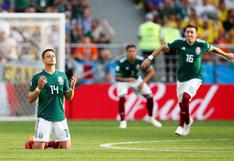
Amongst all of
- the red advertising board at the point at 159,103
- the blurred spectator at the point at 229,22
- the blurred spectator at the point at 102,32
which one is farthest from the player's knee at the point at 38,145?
the blurred spectator at the point at 229,22

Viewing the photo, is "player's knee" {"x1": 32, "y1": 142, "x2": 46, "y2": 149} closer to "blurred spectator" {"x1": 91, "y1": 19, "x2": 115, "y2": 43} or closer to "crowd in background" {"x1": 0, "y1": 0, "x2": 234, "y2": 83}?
"crowd in background" {"x1": 0, "y1": 0, "x2": 234, "y2": 83}

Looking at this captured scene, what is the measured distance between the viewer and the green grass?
45.0 ft

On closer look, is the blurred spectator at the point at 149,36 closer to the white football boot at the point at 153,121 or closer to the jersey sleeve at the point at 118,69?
the jersey sleeve at the point at 118,69

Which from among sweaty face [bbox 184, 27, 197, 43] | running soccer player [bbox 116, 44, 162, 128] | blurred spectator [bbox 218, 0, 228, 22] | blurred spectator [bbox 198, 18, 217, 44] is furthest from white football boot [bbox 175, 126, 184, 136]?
blurred spectator [bbox 218, 0, 228, 22]

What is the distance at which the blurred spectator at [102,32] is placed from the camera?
1166 inches

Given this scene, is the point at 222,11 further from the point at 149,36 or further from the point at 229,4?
the point at 149,36

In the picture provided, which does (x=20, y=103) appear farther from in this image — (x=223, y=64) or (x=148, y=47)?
(x=223, y=64)

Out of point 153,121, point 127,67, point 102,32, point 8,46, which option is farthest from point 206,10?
point 153,121

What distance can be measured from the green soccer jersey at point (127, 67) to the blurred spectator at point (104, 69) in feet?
10.7

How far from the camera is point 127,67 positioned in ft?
79.3

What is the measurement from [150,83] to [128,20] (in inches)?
197


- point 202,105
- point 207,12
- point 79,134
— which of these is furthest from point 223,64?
point 79,134

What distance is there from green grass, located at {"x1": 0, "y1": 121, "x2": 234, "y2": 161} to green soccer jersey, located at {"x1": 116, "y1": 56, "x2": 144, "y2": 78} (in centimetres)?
131

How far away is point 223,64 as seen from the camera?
28.0m
